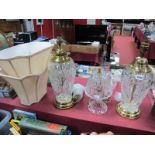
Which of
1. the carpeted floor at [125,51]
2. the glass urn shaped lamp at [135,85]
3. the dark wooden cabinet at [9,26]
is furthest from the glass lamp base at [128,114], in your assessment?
the dark wooden cabinet at [9,26]

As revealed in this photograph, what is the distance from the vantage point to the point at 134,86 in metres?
0.54

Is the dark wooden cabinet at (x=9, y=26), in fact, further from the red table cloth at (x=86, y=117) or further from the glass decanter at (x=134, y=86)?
the glass decanter at (x=134, y=86)

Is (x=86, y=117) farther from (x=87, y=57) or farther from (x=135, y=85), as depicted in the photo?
(x=87, y=57)

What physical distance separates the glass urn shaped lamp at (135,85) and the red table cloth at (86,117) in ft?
0.09

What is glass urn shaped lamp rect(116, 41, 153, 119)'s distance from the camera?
51 centimetres

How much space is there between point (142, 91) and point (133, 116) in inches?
3.8

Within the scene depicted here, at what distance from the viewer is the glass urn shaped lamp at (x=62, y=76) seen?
1.92ft

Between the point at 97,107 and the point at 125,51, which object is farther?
the point at 125,51

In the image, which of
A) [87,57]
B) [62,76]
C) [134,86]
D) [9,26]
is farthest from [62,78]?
[9,26]

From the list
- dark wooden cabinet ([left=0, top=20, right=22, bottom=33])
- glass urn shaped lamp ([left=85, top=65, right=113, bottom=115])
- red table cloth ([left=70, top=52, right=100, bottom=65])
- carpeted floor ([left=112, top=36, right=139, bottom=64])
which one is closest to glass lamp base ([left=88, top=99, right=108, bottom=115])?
glass urn shaped lamp ([left=85, top=65, right=113, bottom=115])

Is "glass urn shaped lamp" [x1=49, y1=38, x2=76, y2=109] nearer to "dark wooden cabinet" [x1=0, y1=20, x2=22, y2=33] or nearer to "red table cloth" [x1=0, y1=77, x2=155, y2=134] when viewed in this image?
"red table cloth" [x1=0, y1=77, x2=155, y2=134]

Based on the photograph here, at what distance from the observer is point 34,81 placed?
1.87 feet
